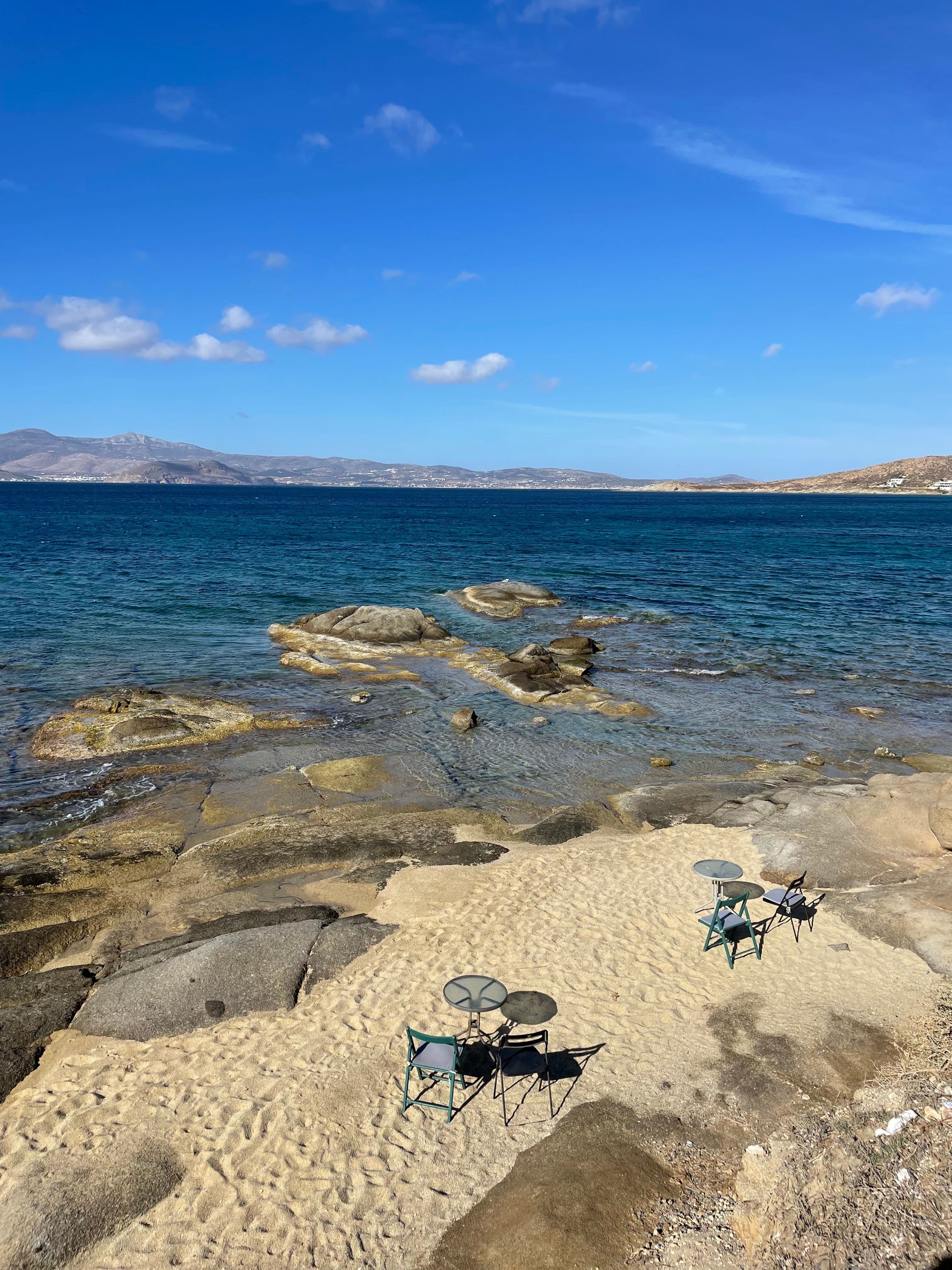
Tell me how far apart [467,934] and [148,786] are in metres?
11.3

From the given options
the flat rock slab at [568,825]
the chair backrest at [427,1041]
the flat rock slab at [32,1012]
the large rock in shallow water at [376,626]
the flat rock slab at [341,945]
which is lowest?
the flat rock slab at [568,825]

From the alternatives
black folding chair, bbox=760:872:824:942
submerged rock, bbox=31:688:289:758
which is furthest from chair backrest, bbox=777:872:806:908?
submerged rock, bbox=31:688:289:758

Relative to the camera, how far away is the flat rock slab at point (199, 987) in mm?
10547

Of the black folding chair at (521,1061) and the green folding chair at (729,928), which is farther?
the green folding chair at (729,928)

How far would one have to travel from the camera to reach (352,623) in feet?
121

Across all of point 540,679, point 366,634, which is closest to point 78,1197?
point 540,679

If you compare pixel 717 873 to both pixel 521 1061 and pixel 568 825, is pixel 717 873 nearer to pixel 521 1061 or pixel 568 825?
pixel 568 825

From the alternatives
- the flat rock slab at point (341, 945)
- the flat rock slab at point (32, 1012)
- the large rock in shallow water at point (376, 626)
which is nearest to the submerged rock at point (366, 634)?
the large rock in shallow water at point (376, 626)

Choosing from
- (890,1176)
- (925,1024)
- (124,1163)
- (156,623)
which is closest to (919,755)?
(925,1024)

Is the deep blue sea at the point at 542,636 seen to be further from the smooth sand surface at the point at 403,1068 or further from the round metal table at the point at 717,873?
the smooth sand surface at the point at 403,1068

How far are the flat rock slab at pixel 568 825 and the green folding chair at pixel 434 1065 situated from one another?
24.7ft

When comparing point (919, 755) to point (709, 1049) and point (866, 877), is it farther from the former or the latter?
point (709, 1049)

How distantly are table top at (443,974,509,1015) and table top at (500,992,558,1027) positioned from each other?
0.19m

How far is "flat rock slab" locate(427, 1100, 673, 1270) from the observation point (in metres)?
7.06
